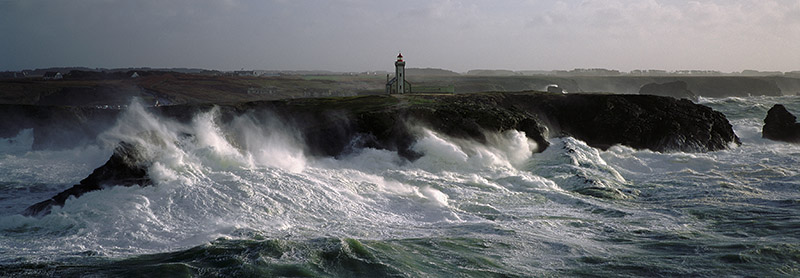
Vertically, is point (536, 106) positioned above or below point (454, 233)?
above

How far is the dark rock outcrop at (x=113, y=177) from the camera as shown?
14750 millimetres

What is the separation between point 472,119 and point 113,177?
17.2 metres

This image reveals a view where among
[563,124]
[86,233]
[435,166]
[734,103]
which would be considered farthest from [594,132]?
[734,103]

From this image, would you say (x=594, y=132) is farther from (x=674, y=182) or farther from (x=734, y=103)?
(x=734, y=103)

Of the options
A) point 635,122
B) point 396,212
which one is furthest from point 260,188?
point 635,122

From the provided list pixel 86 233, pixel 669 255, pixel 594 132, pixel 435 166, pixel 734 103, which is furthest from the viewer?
pixel 734 103

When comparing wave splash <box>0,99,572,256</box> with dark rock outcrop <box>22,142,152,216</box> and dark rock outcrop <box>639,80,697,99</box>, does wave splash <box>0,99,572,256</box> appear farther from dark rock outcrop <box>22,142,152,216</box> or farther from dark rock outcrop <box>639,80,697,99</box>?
dark rock outcrop <box>639,80,697,99</box>

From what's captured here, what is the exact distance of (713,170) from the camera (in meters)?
23.9

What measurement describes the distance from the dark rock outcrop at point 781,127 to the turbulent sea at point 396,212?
8.90m

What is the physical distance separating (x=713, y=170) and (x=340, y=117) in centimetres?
1743

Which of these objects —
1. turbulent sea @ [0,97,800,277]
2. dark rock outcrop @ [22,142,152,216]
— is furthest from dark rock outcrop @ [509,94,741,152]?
dark rock outcrop @ [22,142,152,216]

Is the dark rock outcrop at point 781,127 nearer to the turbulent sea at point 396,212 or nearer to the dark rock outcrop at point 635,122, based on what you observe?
the dark rock outcrop at point 635,122

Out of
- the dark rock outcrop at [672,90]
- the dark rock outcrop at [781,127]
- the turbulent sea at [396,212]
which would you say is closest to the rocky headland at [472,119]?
the turbulent sea at [396,212]

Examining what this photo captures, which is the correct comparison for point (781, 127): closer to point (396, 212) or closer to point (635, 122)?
point (635, 122)
